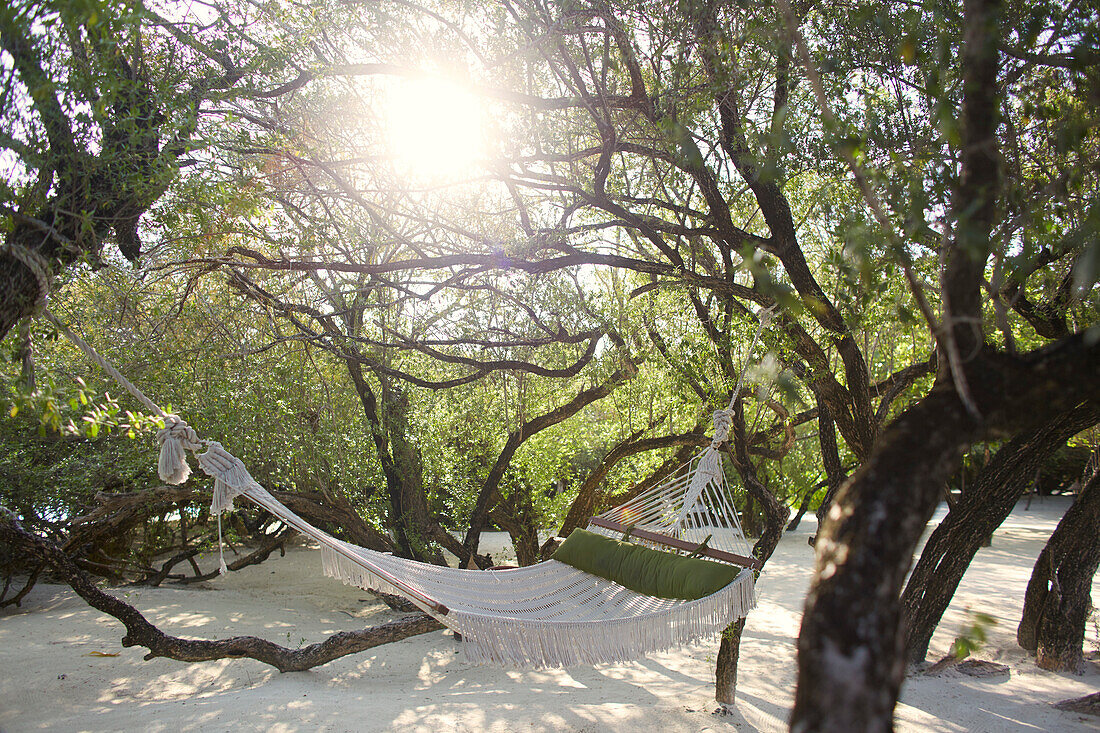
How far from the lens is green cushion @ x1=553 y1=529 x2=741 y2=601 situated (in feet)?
7.47

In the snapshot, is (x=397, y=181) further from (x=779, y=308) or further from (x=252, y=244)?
(x=779, y=308)

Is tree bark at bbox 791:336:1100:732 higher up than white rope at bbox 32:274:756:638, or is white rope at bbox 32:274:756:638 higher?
tree bark at bbox 791:336:1100:732

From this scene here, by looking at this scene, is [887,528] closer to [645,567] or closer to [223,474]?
[645,567]

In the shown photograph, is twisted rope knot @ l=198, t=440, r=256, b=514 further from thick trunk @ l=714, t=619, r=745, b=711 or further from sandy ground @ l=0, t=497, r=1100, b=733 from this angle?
thick trunk @ l=714, t=619, r=745, b=711

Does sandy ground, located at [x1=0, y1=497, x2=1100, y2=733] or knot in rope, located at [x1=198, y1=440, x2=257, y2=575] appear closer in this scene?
knot in rope, located at [x1=198, y1=440, x2=257, y2=575]

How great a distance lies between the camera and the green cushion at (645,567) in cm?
228

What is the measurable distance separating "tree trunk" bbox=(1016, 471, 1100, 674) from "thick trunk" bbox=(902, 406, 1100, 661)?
0.46m

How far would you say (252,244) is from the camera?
3.56m

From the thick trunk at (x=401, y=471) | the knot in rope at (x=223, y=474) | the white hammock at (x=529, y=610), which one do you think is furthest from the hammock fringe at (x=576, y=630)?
the thick trunk at (x=401, y=471)

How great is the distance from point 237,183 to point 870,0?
231 cm

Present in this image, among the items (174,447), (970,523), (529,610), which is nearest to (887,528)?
(529,610)

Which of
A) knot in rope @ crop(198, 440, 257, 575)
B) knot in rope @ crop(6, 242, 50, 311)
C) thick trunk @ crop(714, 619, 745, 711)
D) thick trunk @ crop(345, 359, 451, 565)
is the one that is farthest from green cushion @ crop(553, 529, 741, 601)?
knot in rope @ crop(6, 242, 50, 311)

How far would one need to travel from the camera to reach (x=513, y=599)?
2391mm

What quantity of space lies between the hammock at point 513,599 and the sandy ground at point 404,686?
17.8 inches
